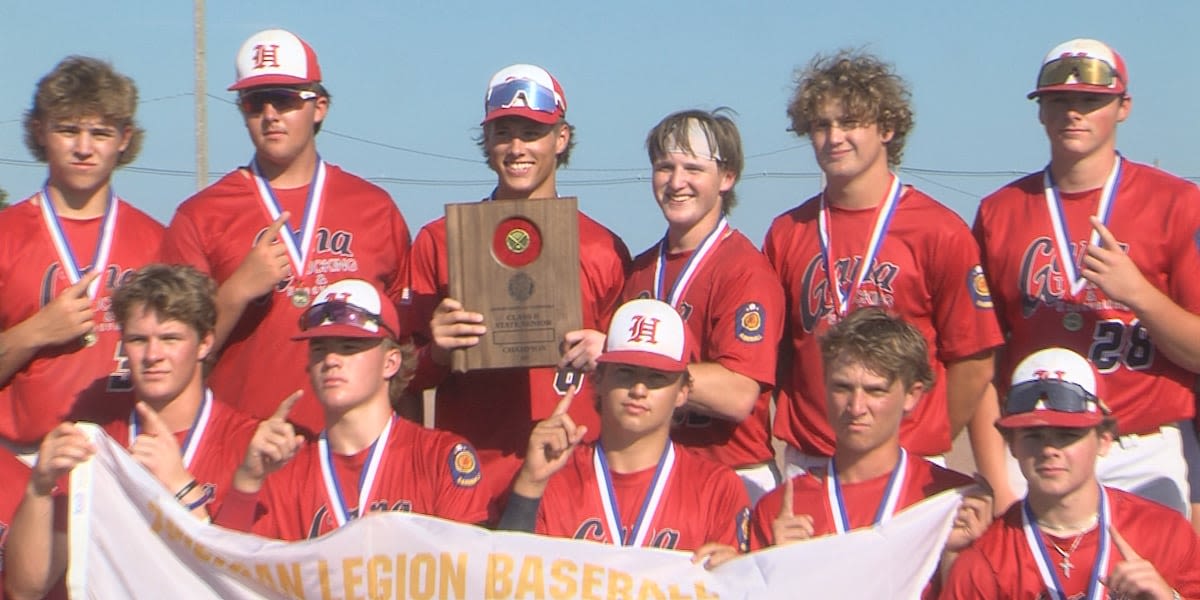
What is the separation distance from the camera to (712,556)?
230 inches

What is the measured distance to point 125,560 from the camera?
6.17m

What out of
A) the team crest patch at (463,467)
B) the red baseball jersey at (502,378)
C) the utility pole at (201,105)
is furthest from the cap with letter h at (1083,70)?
the utility pole at (201,105)

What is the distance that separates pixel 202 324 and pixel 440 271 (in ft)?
3.80

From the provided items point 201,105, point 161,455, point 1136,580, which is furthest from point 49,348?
point 201,105

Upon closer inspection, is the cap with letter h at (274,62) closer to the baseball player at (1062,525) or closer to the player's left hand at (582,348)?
the player's left hand at (582,348)

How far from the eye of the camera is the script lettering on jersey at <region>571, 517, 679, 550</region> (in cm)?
624

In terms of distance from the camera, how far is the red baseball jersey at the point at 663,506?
6266 millimetres

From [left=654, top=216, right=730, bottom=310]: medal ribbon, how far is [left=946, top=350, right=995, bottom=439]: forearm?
45.6 inches

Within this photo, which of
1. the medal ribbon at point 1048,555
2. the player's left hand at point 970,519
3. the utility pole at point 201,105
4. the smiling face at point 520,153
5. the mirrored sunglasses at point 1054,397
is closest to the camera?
the medal ribbon at point 1048,555

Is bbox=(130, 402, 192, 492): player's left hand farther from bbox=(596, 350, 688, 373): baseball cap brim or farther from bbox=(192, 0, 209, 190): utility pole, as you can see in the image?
bbox=(192, 0, 209, 190): utility pole

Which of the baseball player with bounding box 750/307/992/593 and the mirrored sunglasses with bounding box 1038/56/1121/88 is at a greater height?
the mirrored sunglasses with bounding box 1038/56/1121/88

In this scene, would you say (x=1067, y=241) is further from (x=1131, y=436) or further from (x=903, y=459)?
(x=903, y=459)

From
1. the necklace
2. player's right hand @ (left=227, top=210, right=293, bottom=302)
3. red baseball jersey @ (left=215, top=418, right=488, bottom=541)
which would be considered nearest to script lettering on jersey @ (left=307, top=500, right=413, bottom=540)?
red baseball jersey @ (left=215, top=418, right=488, bottom=541)

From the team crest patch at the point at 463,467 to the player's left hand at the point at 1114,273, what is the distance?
2606 millimetres
